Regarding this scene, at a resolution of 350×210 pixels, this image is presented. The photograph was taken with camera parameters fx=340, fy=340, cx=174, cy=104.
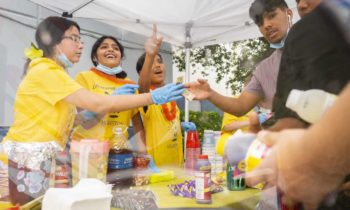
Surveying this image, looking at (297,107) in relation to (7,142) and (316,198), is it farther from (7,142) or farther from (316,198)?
(7,142)

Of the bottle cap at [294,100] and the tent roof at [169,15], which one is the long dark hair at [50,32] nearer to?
the tent roof at [169,15]

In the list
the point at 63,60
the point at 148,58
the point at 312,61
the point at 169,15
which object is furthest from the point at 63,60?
the point at 312,61

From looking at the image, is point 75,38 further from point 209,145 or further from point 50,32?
point 209,145

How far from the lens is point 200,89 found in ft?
2.05

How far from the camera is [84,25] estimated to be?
2.77ft

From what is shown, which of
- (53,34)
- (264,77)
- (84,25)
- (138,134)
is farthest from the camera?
(138,134)

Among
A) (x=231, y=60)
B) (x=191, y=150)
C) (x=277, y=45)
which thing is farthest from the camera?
(x=191, y=150)

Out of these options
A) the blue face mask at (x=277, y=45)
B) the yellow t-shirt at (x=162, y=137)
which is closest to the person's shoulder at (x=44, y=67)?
the yellow t-shirt at (x=162, y=137)

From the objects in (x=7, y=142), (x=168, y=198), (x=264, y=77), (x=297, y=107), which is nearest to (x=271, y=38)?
(x=264, y=77)

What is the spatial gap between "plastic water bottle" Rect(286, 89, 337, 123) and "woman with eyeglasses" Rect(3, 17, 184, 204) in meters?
0.47

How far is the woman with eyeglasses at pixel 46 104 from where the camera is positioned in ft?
2.19

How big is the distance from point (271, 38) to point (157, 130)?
676 millimetres

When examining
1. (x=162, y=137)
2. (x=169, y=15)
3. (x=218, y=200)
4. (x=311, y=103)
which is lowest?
(x=218, y=200)

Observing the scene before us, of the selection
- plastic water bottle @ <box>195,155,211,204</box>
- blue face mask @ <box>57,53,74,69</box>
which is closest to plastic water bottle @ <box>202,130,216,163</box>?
plastic water bottle @ <box>195,155,211,204</box>
